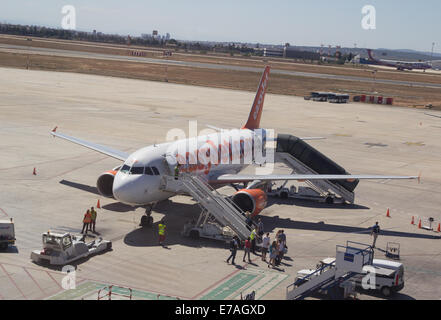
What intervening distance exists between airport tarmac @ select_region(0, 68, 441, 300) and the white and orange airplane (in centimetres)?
211

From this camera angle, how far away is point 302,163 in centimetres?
4378

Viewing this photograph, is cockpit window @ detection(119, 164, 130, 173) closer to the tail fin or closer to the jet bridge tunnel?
the jet bridge tunnel

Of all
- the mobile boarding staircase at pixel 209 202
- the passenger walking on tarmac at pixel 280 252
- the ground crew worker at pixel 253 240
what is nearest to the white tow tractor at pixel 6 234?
the mobile boarding staircase at pixel 209 202

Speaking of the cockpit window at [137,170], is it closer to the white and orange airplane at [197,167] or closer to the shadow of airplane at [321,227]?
the white and orange airplane at [197,167]

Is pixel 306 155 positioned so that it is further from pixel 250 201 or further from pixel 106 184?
pixel 106 184

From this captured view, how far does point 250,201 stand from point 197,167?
13.1ft

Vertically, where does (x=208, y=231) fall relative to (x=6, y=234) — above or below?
below

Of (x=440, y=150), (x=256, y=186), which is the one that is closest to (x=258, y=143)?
(x=256, y=186)

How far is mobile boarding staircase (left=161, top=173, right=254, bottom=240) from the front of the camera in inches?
1249

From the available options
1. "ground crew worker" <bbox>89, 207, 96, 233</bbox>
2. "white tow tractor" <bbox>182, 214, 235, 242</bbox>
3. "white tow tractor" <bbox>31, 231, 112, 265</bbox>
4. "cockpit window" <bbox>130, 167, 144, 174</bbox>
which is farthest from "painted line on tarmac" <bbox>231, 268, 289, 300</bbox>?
"ground crew worker" <bbox>89, 207, 96, 233</bbox>

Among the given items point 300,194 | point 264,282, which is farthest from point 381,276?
point 300,194

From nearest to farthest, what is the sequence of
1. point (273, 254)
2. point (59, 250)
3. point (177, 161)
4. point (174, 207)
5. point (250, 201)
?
1. point (59, 250)
2. point (273, 254)
3. point (177, 161)
4. point (250, 201)
5. point (174, 207)

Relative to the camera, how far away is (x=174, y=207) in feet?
126

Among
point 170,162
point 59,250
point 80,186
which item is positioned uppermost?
point 170,162
